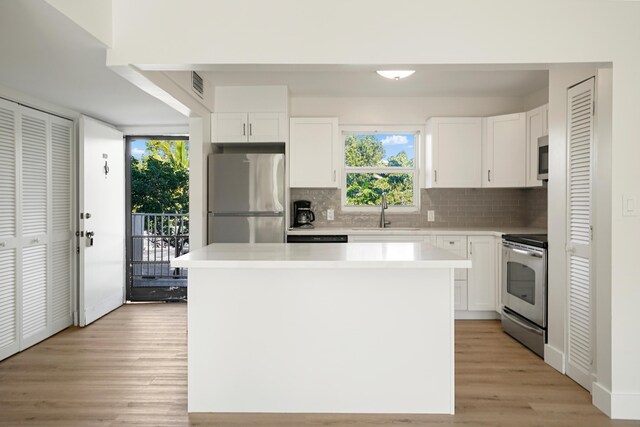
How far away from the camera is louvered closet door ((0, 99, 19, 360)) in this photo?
12.3 ft

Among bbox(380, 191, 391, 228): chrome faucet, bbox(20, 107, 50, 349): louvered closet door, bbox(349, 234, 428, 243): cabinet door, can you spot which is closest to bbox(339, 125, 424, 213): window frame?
bbox(380, 191, 391, 228): chrome faucet

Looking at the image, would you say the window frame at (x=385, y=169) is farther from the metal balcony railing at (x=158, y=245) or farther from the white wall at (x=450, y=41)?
the white wall at (x=450, y=41)

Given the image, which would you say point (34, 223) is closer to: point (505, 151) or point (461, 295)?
point (461, 295)

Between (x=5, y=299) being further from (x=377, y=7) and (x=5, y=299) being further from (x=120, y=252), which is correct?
(x=377, y=7)

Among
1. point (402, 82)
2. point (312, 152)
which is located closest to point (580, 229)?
point (402, 82)

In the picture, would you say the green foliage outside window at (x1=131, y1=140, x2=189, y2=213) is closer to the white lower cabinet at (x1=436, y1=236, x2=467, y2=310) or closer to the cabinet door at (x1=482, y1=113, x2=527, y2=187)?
the white lower cabinet at (x1=436, y1=236, x2=467, y2=310)

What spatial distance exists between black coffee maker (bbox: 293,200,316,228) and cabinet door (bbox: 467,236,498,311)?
170cm

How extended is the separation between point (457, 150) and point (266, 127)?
203 cm

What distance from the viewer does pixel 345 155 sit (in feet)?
18.2

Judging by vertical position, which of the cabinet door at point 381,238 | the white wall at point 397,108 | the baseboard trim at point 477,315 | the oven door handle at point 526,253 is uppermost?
the white wall at point 397,108

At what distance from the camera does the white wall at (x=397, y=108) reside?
5.32m

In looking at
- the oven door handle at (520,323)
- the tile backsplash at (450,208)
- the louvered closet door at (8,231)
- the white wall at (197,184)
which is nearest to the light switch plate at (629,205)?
the oven door handle at (520,323)

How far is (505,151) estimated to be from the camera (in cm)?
500

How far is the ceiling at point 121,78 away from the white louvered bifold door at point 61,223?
321 mm
